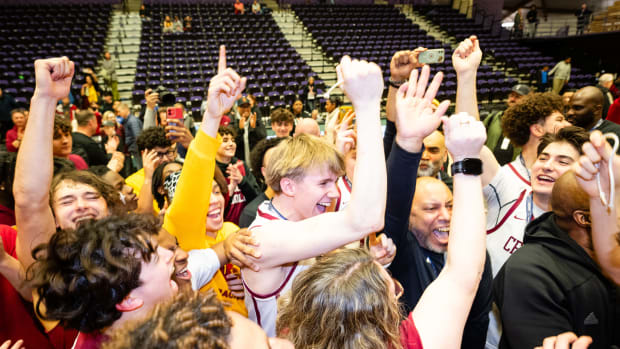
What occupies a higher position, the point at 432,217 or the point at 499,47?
the point at 499,47

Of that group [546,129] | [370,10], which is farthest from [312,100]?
[370,10]

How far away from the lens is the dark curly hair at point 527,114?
8.79 feet

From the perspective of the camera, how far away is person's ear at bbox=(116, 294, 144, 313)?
1072 millimetres

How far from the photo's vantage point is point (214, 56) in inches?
468

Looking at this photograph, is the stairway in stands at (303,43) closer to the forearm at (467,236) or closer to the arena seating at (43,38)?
the arena seating at (43,38)

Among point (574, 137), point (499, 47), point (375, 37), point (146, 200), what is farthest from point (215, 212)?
point (499, 47)

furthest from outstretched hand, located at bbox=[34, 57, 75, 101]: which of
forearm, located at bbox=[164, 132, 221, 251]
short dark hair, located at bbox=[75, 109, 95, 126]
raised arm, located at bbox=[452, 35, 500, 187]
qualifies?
short dark hair, located at bbox=[75, 109, 95, 126]

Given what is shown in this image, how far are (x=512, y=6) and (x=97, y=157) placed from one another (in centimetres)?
2315

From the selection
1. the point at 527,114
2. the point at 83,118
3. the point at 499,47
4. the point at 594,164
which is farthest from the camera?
the point at 499,47

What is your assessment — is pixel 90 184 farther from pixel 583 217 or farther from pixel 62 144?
pixel 583 217

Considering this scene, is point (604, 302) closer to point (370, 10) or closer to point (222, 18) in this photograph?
point (222, 18)

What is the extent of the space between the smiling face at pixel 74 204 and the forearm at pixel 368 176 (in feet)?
4.00

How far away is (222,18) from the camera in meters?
14.1

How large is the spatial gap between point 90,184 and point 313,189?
1.06 m
